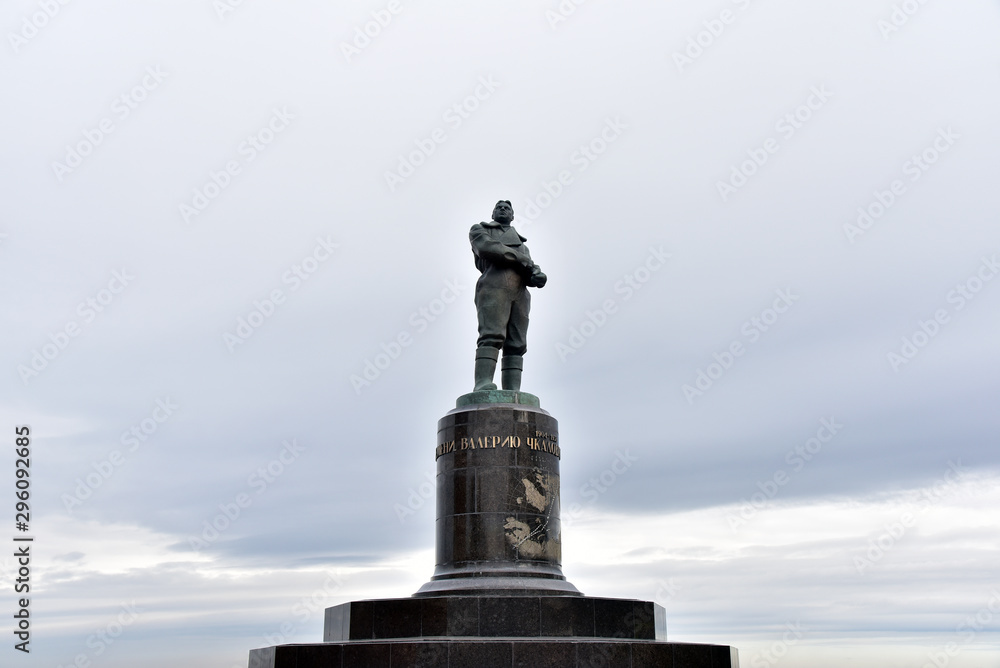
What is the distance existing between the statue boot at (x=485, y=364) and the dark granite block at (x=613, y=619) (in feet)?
14.8

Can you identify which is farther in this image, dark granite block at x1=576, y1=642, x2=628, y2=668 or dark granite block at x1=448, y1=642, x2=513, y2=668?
dark granite block at x1=576, y1=642, x2=628, y2=668

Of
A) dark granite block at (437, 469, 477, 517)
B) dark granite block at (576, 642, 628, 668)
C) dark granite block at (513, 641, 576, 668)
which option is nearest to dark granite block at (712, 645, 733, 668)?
dark granite block at (576, 642, 628, 668)

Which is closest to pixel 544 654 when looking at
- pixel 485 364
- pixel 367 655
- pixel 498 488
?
pixel 367 655

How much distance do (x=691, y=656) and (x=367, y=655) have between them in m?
4.44

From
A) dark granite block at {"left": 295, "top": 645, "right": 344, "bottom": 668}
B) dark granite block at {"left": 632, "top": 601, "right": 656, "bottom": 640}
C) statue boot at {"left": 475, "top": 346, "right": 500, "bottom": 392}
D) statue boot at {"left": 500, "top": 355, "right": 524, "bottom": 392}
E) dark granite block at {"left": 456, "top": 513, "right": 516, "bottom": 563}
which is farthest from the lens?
statue boot at {"left": 500, "top": 355, "right": 524, "bottom": 392}

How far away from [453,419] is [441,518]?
5.58ft

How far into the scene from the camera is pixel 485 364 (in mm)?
16891

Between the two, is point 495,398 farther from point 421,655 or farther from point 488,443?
point 421,655

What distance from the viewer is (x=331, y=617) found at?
15625mm

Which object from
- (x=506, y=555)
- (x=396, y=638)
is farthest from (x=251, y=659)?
(x=506, y=555)

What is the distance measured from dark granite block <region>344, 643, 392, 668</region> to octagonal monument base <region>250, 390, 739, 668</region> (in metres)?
0.01

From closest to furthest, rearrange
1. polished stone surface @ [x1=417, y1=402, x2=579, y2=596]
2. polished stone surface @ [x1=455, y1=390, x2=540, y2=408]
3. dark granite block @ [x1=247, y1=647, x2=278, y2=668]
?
dark granite block @ [x1=247, y1=647, x2=278, y2=668], polished stone surface @ [x1=417, y1=402, x2=579, y2=596], polished stone surface @ [x1=455, y1=390, x2=540, y2=408]

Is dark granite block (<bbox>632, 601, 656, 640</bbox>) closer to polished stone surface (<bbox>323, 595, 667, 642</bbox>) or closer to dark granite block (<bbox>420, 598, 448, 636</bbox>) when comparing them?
polished stone surface (<bbox>323, 595, 667, 642</bbox>)

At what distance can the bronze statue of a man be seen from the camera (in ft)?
55.4
